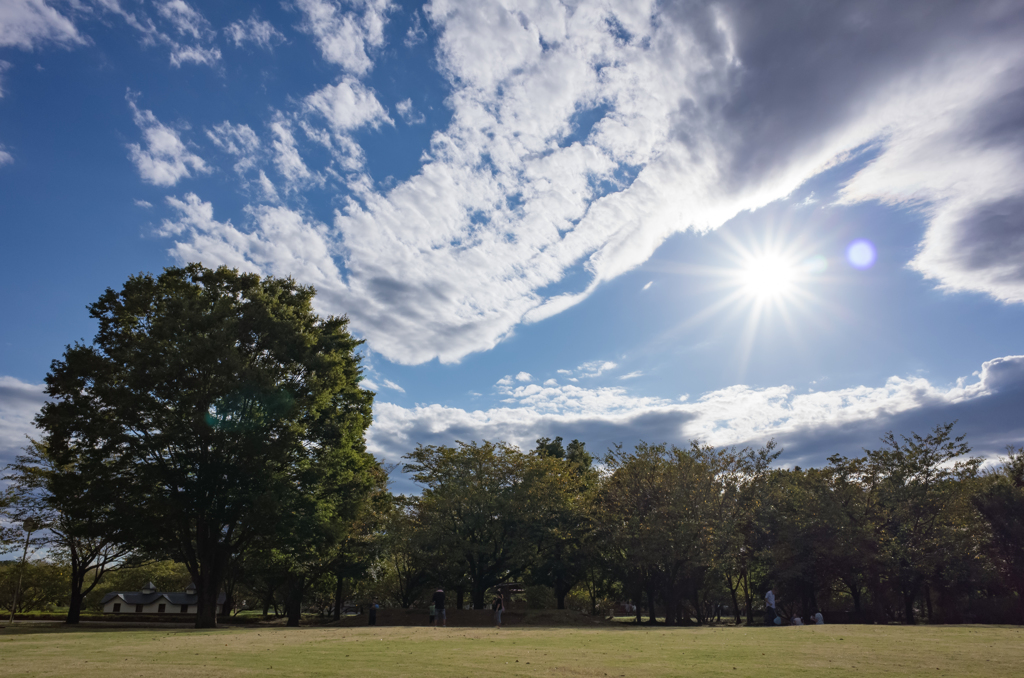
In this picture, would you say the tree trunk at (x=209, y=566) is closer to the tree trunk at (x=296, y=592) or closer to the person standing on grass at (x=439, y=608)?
the person standing on grass at (x=439, y=608)

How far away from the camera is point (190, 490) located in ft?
91.0

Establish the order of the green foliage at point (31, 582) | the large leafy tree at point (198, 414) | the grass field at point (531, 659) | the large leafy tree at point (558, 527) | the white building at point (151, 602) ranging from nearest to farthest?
the grass field at point (531, 659)
the large leafy tree at point (198, 414)
the large leafy tree at point (558, 527)
the green foliage at point (31, 582)
the white building at point (151, 602)

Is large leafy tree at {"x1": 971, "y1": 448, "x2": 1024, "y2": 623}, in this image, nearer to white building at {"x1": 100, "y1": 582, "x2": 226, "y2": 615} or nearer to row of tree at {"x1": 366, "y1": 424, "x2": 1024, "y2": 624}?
row of tree at {"x1": 366, "y1": 424, "x2": 1024, "y2": 624}

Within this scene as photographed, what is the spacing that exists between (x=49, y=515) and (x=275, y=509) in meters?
23.8

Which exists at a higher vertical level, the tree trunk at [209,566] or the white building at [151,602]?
the tree trunk at [209,566]

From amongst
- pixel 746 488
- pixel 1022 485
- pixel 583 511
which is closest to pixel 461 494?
pixel 583 511

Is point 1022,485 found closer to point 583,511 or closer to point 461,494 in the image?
point 583,511

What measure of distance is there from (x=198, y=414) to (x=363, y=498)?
11.9 meters

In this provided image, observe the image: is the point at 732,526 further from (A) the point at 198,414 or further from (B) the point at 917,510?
(A) the point at 198,414

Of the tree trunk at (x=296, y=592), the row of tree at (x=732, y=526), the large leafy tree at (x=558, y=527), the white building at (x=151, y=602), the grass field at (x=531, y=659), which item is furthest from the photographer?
the white building at (x=151, y=602)

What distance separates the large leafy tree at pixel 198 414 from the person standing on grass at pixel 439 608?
25.6 ft

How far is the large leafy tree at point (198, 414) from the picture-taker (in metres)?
27.0

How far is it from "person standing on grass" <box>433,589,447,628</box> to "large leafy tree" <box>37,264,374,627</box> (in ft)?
25.6

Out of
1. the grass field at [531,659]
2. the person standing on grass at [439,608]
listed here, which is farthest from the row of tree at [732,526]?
the grass field at [531,659]
